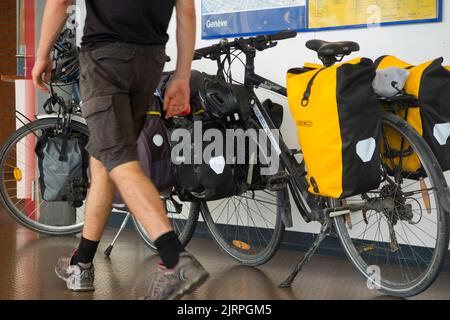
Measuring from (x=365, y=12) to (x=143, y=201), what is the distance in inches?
65.8

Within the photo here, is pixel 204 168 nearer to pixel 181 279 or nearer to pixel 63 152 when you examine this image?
pixel 181 279

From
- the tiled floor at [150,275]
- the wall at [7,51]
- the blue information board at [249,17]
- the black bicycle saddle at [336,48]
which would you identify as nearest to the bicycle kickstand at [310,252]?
the tiled floor at [150,275]

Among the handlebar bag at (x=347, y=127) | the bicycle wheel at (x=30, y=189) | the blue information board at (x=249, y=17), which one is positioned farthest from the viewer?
the bicycle wheel at (x=30, y=189)

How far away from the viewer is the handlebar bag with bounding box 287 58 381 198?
2664 mm

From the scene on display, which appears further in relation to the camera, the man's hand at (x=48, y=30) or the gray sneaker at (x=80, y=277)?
the gray sneaker at (x=80, y=277)

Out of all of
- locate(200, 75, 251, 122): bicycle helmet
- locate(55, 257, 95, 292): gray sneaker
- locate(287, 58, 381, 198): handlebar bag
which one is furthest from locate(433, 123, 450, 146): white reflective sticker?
locate(55, 257, 95, 292): gray sneaker

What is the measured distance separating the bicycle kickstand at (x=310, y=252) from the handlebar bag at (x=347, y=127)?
282mm

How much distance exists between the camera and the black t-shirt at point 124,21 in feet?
8.29

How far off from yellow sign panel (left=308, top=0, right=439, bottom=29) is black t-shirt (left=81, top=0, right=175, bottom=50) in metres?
1.21

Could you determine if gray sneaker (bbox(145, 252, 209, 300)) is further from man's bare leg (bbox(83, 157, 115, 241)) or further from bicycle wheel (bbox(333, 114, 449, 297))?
bicycle wheel (bbox(333, 114, 449, 297))

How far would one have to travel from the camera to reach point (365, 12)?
3516 mm

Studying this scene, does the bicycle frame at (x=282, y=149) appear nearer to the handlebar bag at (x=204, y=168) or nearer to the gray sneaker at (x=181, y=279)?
the handlebar bag at (x=204, y=168)

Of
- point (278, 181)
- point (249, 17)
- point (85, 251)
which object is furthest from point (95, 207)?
point (249, 17)
